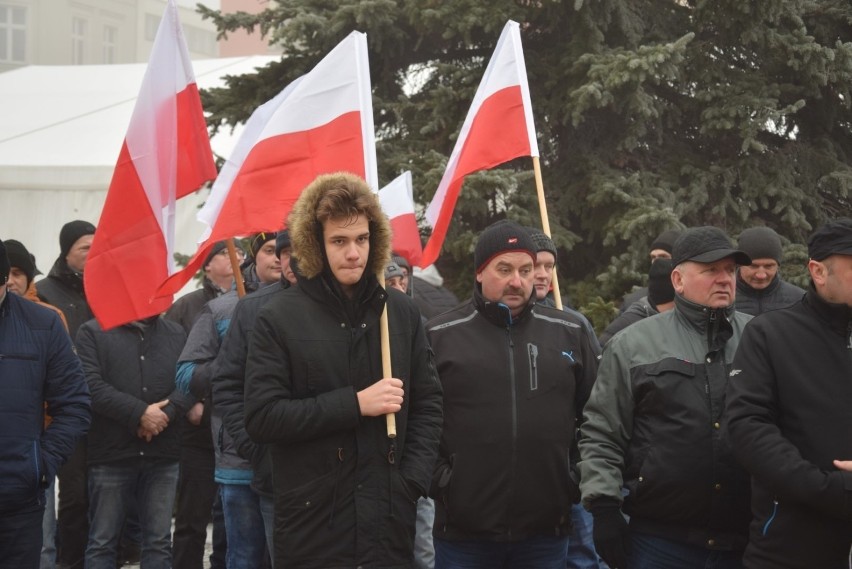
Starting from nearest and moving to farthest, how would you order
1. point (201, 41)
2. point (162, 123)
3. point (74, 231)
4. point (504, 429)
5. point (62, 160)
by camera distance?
point (504, 429)
point (162, 123)
point (74, 231)
point (62, 160)
point (201, 41)

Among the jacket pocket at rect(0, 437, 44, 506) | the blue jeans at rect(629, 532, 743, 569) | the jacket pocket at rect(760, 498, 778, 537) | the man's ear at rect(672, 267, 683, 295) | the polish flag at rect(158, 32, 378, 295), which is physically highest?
the polish flag at rect(158, 32, 378, 295)

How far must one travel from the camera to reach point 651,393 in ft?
15.2

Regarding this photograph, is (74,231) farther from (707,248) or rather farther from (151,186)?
(707,248)

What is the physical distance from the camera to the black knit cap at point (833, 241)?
4.12 m

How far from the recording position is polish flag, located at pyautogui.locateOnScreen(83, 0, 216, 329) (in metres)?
6.20

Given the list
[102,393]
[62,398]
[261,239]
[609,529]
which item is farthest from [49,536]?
[609,529]

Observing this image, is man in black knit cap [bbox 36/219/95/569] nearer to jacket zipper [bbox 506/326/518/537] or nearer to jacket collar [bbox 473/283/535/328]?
jacket collar [bbox 473/283/535/328]

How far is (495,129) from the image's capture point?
7176 millimetres

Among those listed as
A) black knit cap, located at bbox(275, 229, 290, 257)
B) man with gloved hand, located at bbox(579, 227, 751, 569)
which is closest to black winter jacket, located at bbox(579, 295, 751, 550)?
man with gloved hand, located at bbox(579, 227, 751, 569)

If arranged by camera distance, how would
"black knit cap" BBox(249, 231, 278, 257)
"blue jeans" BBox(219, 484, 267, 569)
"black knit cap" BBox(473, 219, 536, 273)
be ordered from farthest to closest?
1. "black knit cap" BBox(249, 231, 278, 257)
2. "blue jeans" BBox(219, 484, 267, 569)
3. "black knit cap" BBox(473, 219, 536, 273)

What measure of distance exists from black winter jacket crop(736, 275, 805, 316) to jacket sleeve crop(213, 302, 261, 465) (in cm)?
321

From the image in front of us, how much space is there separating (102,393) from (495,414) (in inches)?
118

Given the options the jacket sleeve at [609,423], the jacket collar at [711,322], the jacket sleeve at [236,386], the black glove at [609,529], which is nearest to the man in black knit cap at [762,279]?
the jacket collar at [711,322]

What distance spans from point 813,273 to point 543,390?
1.34 meters
